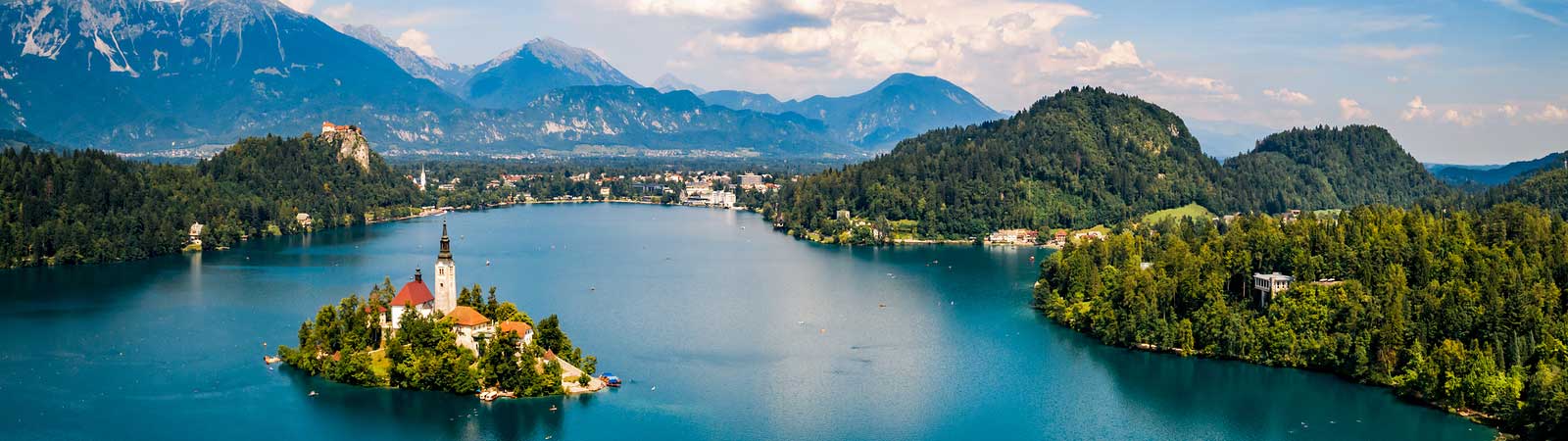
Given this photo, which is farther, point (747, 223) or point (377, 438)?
point (747, 223)

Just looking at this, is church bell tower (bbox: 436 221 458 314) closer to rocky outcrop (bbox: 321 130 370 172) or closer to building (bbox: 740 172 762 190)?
rocky outcrop (bbox: 321 130 370 172)

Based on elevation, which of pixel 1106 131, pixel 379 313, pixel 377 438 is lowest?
pixel 377 438

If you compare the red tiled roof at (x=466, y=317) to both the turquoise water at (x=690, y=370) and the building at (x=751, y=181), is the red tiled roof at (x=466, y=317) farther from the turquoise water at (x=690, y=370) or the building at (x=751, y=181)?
the building at (x=751, y=181)

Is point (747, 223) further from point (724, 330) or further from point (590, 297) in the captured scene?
point (724, 330)

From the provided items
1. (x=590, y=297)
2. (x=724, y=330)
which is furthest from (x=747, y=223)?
(x=724, y=330)

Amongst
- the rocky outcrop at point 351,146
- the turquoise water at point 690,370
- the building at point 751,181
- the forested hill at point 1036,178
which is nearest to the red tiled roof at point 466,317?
the turquoise water at point 690,370
